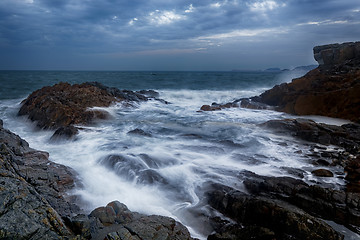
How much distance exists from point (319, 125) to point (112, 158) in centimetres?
796

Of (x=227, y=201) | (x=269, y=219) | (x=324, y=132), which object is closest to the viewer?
(x=269, y=219)

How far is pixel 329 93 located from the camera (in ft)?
41.0

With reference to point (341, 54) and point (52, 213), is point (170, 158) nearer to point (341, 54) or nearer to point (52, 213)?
point (52, 213)

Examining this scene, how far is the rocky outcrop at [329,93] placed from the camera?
11641mm

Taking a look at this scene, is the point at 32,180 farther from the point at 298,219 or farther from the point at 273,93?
the point at 273,93

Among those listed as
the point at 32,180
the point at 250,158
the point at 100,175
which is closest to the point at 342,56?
the point at 250,158

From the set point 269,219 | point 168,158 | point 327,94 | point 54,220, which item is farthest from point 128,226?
point 327,94

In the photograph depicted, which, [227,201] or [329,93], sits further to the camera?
[329,93]

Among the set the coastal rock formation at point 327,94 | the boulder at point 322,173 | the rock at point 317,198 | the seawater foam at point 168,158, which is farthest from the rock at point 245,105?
the rock at point 317,198

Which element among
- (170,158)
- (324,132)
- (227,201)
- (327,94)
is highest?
(327,94)

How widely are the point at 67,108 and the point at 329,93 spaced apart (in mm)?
13613

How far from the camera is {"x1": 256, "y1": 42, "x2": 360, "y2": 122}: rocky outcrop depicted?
38.2 feet

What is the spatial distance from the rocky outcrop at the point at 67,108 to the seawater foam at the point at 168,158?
53cm

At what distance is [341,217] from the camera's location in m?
4.34
